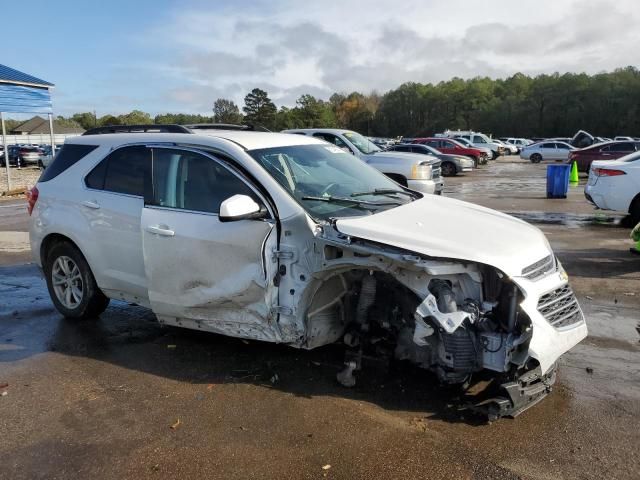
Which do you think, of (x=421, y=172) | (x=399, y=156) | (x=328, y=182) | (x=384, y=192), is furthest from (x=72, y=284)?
(x=399, y=156)

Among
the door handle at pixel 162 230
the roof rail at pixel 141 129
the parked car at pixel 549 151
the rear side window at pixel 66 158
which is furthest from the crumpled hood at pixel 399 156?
the parked car at pixel 549 151

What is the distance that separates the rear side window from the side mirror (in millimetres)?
2282

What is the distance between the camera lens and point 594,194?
37.4 ft

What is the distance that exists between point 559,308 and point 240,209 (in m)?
2.36

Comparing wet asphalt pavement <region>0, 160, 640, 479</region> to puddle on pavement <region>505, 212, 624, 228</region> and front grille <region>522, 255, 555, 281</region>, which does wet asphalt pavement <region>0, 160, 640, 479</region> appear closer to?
front grille <region>522, 255, 555, 281</region>

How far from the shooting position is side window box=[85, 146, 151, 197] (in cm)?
500

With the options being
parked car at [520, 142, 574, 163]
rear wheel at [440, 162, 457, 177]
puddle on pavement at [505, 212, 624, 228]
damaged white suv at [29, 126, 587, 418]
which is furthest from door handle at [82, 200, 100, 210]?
parked car at [520, 142, 574, 163]

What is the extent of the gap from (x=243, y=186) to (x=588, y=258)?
20.5ft

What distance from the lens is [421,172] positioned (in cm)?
1345

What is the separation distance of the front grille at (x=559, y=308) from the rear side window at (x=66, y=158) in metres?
4.40

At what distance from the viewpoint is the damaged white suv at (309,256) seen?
3645mm

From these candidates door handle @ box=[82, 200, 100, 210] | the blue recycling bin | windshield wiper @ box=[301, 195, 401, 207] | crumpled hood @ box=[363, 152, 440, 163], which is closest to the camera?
windshield wiper @ box=[301, 195, 401, 207]

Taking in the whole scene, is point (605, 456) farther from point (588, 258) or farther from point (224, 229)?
point (588, 258)

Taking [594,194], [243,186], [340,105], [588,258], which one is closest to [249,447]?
[243,186]
